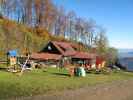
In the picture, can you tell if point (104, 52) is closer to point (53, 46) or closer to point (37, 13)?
point (37, 13)

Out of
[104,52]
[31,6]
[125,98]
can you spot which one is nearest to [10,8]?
[31,6]

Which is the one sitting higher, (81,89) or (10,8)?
(10,8)

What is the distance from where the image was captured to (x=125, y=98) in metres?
29.5

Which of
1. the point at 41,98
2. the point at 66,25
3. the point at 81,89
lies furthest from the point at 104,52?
the point at 41,98

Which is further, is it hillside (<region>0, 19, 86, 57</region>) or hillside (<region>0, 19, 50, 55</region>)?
hillside (<region>0, 19, 50, 55</region>)

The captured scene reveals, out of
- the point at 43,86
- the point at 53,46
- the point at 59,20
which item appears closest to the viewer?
the point at 43,86

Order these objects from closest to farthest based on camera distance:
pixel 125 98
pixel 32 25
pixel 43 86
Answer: pixel 125 98, pixel 43 86, pixel 32 25

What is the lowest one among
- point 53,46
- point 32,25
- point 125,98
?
point 125,98

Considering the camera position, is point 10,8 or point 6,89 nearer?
point 6,89

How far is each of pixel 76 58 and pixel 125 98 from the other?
45593 millimetres

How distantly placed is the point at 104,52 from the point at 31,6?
32.6 m

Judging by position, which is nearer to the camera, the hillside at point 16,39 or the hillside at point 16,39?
the hillside at point 16,39

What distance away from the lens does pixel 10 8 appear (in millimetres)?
88000

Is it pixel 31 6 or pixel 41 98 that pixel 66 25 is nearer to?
pixel 31 6
